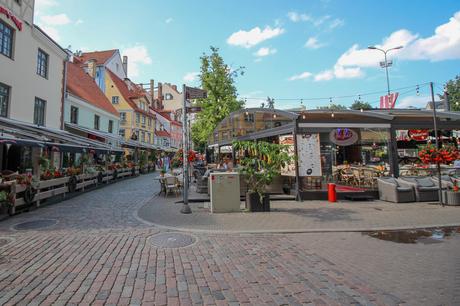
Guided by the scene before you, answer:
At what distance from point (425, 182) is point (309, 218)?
6.38m

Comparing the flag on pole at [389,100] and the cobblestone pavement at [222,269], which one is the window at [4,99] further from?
the flag on pole at [389,100]

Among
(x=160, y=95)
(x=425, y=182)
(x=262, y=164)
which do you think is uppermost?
(x=160, y=95)

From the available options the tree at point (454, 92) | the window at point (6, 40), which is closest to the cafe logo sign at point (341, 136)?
the window at point (6, 40)

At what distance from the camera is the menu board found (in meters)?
10.5

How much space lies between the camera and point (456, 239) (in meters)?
5.71

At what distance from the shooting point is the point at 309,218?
7551mm

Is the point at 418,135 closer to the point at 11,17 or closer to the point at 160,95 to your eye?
the point at 11,17

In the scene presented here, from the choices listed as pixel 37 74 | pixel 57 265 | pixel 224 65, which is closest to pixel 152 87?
pixel 224 65

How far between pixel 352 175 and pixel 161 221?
31.2 feet

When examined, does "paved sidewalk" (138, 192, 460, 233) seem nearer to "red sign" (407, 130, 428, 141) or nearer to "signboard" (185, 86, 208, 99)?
"signboard" (185, 86, 208, 99)

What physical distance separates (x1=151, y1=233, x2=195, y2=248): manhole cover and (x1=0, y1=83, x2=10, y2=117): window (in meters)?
12.7

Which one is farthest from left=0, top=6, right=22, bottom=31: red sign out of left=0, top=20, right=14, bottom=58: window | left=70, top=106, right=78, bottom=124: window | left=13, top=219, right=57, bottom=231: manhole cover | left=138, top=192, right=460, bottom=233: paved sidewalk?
left=138, top=192, right=460, bottom=233: paved sidewalk

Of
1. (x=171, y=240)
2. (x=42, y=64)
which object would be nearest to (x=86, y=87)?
(x=42, y=64)

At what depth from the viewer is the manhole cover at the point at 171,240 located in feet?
17.1
